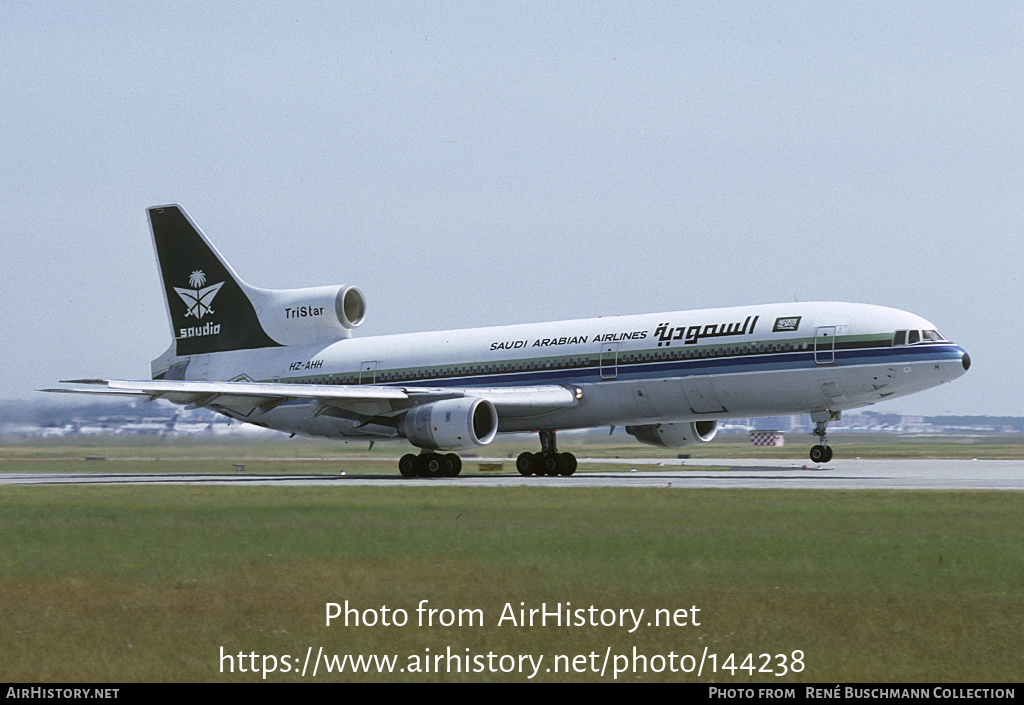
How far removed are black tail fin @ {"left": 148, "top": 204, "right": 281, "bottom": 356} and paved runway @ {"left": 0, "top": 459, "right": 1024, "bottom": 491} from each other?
6.28 meters

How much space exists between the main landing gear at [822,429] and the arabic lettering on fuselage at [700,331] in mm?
3148

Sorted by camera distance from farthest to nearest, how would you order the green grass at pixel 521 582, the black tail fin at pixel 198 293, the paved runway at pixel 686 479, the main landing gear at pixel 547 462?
the black tail fin at pixel 198 293 < the main landing gear at pixel 547 462 < the paved runway at pixel 686 479 < the green grass at pixel 521 582

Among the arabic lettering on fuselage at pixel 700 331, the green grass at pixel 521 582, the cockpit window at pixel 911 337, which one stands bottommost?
the green grass at pixel 521 582

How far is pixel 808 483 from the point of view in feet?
102

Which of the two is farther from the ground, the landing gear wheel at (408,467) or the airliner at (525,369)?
the airliner at (525,369)

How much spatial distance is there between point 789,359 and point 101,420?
34.3 meters

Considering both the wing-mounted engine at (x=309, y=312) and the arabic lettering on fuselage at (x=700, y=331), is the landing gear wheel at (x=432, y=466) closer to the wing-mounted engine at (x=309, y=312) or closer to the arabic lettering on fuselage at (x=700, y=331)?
the arabic lettering on fuselage at (x=700, y=331)

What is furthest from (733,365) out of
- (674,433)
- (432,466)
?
(432,466)

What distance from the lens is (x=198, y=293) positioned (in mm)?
46219

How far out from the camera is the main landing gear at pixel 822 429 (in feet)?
116

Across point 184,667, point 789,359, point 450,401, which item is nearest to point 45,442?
point 450,401

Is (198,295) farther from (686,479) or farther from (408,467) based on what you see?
(686,479)

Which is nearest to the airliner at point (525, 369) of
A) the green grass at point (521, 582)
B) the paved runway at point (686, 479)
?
the paved runway at point (686, 479)

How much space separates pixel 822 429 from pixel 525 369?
893 centimetres
